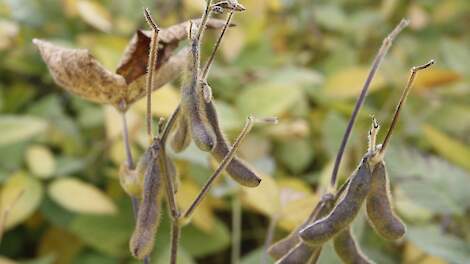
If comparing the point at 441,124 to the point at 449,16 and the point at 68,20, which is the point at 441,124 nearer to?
the point at 449,16

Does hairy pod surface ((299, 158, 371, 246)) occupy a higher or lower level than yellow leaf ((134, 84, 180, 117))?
higher

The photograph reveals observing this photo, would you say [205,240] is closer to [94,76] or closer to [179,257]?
[179,257]

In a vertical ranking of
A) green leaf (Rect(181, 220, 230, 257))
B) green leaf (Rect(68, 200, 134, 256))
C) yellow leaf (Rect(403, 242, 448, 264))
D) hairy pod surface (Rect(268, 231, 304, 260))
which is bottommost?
green leaf (Rect(181, 220, 230, 257))

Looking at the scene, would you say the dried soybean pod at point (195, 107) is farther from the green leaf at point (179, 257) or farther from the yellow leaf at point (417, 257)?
the yellow leaf at point (417, 257)

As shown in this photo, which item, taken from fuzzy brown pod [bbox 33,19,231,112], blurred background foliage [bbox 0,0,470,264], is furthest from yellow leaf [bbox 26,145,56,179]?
fuzzy brown pod [bbox 33,19,231,112]

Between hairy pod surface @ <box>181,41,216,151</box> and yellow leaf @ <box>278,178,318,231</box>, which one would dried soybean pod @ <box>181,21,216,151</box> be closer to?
hairy pod surface @ <box>181,41,216,151</box>

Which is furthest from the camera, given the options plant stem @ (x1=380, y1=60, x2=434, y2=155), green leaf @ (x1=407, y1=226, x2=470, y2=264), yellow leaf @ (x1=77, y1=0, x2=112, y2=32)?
yellow leaf @ (x1=77, y1=0, x2=112, y2=32)

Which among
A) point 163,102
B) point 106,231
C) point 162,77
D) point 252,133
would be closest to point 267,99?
point 252,133

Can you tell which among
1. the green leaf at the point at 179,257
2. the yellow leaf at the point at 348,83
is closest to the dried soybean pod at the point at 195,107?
the green leaf at the point at 179,257

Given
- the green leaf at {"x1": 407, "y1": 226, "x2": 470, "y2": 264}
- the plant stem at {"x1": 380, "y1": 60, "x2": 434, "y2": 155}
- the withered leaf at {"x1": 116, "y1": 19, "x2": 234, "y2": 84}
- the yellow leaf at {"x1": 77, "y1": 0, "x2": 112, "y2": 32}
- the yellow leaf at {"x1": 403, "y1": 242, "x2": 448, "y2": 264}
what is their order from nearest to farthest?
the plant stem at {"x1": 380, "y1": 60, "x2": 434, "y2": 155} < the withered leaf at {"x1": 116, "y1": 19, "x2": 234, "y2": 84} < the green leaf at {"x1": 407, "y1": 226, "x2": 470, "y2": 264} < the yellow leaf at {"x1": 403, "y1": 242, "x2": 448, "y2": 264} < the yellow leaf at {"x1": 77, "y1": 0, "x2": 112, "y2": 32}
